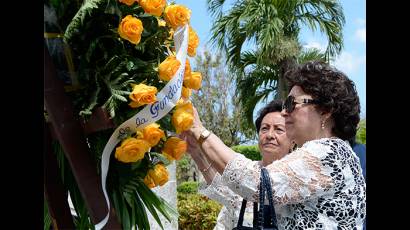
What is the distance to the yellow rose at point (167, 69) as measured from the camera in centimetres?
183

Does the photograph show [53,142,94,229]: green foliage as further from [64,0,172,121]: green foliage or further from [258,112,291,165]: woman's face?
[258,112,291,165]: woman's face

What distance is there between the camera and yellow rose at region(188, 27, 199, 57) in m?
2.03

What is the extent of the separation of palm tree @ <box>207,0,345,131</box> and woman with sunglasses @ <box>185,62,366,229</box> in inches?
531

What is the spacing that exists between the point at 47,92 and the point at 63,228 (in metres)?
0.44

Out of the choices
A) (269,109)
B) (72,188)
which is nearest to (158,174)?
(72,188)

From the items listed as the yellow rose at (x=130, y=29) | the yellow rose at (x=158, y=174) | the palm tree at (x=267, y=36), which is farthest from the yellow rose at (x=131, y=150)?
the palm tree at (x=267, y=36)

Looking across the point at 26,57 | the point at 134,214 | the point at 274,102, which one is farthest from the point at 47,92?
the point at 274,102

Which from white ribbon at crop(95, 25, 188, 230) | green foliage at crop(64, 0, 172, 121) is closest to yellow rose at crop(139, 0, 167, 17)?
green foliage at crop(64, 0, 172, 121)

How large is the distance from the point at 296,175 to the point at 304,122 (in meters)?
0.32

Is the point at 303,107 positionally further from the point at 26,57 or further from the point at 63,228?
the point at 26,57

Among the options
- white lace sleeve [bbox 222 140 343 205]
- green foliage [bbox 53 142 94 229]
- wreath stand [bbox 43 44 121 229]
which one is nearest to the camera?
wreath stand [bbox 43 44 121 229]

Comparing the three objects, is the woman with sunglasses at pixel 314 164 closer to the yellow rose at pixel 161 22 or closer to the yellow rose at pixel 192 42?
the yellow rose at pixel 192 42

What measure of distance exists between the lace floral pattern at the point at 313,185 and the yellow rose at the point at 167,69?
0.62m

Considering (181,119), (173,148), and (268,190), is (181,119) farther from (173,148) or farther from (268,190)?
(268,190)
